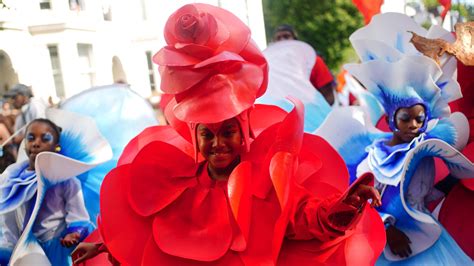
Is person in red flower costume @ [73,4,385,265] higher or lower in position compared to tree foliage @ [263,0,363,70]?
higher

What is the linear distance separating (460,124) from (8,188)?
1.92m

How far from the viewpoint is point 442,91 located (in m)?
2.59

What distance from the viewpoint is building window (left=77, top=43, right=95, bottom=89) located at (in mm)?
3106

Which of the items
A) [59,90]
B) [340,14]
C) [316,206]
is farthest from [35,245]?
[340,14]

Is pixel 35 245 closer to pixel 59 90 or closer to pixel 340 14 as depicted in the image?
pixel 59 90

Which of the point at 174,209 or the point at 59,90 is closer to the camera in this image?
the point at 174,209

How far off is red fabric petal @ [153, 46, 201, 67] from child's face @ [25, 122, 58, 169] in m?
1.03

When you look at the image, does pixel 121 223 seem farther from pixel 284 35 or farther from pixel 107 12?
pixel 284 35

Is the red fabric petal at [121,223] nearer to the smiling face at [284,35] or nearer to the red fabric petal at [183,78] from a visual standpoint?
the red fabric petal at [183,78]

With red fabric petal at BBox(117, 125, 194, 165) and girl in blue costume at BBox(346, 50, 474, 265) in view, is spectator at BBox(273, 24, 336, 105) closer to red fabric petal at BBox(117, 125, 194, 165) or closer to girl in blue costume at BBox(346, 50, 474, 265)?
girl in blue costume at BBox(346, 50, 474, 265)

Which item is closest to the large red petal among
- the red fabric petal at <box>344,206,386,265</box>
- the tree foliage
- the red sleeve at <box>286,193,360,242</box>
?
the red sleeve at <box>286,193,360,242</box>

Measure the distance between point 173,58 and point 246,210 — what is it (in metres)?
0.48

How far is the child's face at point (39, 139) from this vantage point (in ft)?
8.58

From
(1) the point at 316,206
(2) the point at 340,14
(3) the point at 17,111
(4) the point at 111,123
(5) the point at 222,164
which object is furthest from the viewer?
(2) the point at 340,14
